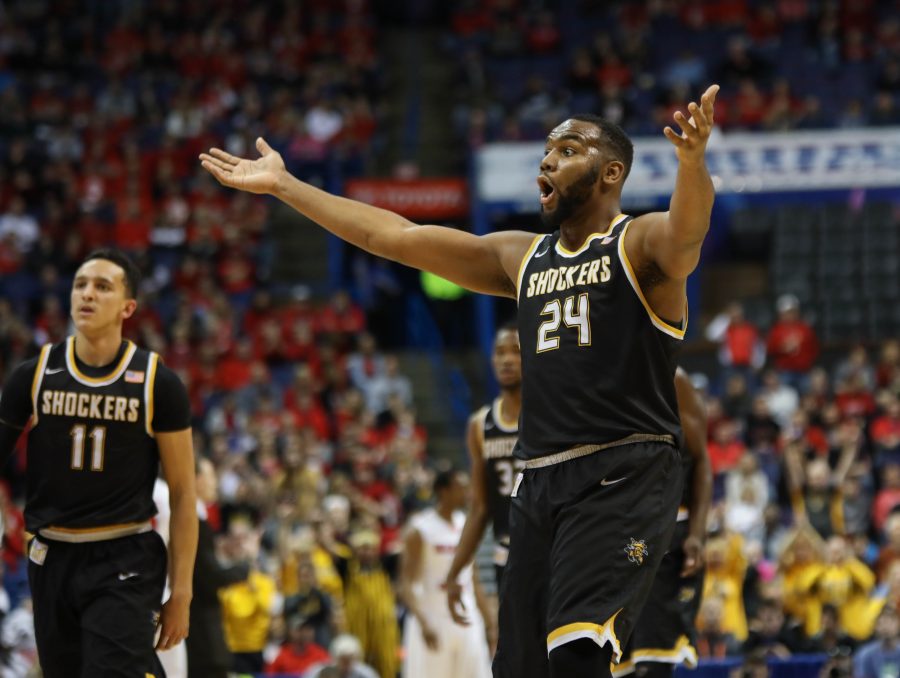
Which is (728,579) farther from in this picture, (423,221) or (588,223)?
(423,221)

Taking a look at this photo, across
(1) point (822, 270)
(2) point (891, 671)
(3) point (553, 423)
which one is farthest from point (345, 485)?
(3) point (553, 423)

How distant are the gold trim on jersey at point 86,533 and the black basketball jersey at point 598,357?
2157mm

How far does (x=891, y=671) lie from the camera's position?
12258mm

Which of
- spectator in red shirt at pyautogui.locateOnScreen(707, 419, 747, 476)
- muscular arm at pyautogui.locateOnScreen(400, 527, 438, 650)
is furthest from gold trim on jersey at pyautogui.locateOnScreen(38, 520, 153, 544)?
spectator in red shirt at pyautogui.locateOnScreen(707, 419, 747, 476)

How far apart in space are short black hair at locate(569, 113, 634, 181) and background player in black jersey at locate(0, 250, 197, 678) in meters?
2.36

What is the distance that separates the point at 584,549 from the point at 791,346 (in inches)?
607

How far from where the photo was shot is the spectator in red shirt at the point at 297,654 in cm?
1317

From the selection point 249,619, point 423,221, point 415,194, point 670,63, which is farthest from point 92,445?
point 670,63

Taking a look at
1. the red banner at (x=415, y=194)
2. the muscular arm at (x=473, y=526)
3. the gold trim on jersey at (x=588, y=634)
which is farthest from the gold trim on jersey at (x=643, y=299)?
the red banner at (x=415, y=194)

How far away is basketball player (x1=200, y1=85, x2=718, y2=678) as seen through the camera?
496 cm

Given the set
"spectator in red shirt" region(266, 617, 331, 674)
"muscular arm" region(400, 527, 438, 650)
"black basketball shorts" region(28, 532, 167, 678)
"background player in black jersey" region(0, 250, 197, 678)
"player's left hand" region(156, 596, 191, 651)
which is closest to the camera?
"black basketball shorts" region(28, 532, 167, 678)

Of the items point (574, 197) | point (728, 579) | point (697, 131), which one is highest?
point (697, 131)

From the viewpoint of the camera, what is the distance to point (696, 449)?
8.00 m

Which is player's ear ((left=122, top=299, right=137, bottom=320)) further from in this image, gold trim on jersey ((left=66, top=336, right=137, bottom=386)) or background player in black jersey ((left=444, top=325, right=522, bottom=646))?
background player in black jersey ((left=444, top=325, right=522, bottom=646))
